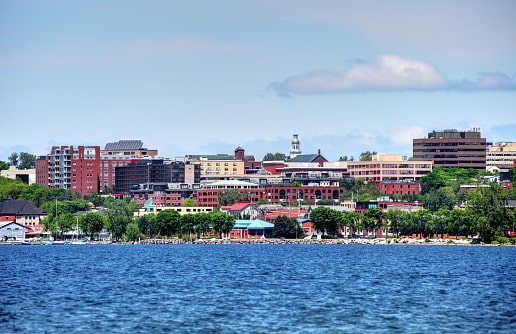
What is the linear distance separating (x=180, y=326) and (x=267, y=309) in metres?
9.17

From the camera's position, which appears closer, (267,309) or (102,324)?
(102,324)

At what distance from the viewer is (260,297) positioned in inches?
3169

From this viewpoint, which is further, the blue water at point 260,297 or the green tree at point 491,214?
the green tree at point 491,214

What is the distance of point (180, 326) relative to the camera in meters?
64.9

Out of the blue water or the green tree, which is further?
the green tree

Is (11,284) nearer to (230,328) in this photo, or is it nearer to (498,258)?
(230,328)

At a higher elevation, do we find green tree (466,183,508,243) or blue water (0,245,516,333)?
green tree (466,183,508,243)

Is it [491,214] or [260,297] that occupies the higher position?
[491,214]

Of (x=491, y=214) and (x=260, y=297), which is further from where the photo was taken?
(x=491, y=214)

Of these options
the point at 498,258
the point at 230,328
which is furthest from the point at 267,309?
the point at 498,258

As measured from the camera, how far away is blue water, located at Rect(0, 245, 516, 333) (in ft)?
215

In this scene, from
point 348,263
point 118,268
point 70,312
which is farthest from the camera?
point 348,263

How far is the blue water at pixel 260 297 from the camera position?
215 ft

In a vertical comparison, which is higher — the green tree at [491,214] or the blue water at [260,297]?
the green tree at [491,214]
